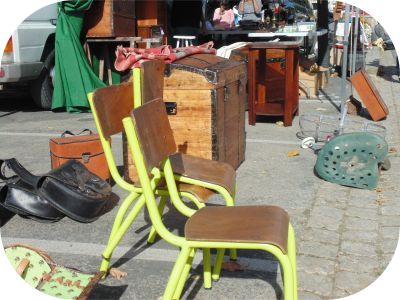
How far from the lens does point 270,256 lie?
3.63 m

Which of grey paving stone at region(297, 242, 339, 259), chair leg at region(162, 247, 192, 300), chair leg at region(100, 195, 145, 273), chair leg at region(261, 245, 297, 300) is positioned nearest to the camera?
chair leg at region(261, 245, 297, 300)

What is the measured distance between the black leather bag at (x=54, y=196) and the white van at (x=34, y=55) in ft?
14.8

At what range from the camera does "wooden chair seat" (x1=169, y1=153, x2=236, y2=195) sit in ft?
10.5

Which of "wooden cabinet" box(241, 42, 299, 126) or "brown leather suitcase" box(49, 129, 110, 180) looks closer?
"brown leather suitcase" box(49, 129, 110, 180)

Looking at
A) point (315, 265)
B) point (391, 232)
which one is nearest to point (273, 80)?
point (391, 232)

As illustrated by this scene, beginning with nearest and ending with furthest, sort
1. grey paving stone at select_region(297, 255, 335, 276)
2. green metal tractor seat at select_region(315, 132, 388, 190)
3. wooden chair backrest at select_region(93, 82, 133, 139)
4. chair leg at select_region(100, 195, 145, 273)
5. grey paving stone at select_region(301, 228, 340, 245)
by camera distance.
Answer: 1. wooden chair backrest at select_region(93, 82, 133, 139)
2. chair leg at select_region(100, 195, 145, 273)
3. grey paving stone at select_region(297, 255, 335, 276)
4. grey paving stone at select_region(301, 228, 340, 245)
5. green metal tractor seat at select_region(315, 132, 388, 190)

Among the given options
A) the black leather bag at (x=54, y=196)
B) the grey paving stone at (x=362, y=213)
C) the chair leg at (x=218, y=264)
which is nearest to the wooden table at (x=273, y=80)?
the grey paving stone at (x=362, y=213)

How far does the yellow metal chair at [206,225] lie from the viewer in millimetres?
2316

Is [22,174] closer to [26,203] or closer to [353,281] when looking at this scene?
[26,203]

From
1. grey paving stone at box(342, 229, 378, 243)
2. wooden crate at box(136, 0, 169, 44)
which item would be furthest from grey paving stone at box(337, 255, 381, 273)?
wooden crate at box(136, 0, 169, 44)

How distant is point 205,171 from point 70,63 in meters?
6.36

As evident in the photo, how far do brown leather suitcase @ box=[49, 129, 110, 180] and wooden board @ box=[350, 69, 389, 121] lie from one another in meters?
4.86

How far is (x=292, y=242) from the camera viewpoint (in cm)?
264

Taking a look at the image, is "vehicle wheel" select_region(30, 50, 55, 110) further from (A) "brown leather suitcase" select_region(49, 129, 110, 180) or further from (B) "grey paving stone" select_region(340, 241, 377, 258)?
(B) "grey paving stone" select_region(340, 241, 377, 258)
